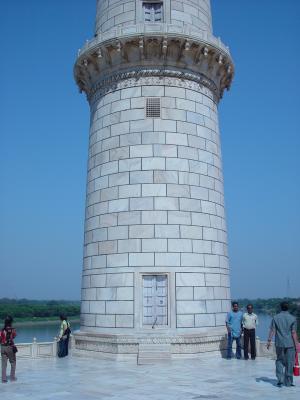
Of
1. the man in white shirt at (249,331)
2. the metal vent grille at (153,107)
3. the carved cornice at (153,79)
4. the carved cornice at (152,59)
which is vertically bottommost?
the man in white shirt at (249,331)

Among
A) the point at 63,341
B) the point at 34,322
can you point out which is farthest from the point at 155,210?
the point at 34,322

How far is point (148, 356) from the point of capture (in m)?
14.0

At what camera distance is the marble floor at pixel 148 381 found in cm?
972

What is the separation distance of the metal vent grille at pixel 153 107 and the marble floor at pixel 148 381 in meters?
8.70

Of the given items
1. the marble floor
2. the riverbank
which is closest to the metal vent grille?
the marble floor

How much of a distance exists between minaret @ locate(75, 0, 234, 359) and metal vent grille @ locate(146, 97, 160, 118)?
0.04 metres

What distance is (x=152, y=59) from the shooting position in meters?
17.3

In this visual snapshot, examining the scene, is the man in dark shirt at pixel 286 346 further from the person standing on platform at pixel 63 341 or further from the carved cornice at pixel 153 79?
the carved cornice at pixel 153 79

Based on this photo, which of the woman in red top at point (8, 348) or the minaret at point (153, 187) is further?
the minaret at point (153, 187)

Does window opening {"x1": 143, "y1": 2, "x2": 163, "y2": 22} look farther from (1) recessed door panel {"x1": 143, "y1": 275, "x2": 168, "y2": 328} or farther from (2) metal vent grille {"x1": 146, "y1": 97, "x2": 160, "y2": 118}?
(1) recessed door panel {"x1": 143, "y1": 275, "x2": 168, "y2": 328}

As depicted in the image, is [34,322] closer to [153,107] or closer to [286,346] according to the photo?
[153,107]

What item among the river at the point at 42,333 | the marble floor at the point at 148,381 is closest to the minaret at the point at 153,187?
the marble floor at the point at 148,381

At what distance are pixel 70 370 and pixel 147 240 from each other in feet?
15.9

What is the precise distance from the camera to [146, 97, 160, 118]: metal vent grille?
1686 cm
